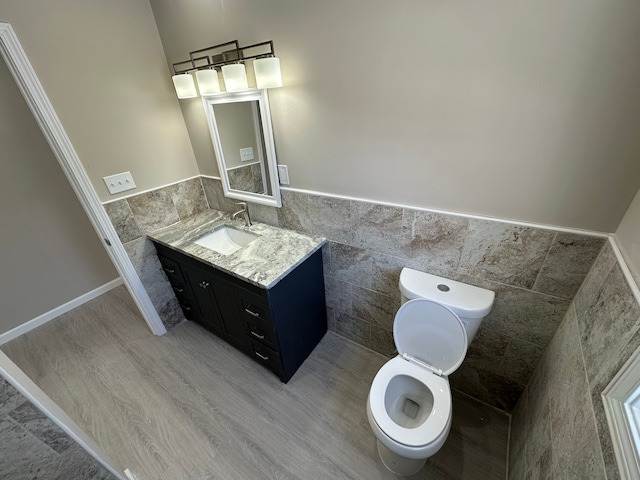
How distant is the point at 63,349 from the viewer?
214 centimetres

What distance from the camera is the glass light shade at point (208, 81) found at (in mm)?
1567

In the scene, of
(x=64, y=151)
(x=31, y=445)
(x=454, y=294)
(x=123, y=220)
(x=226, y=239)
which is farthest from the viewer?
(x=226, y=239)

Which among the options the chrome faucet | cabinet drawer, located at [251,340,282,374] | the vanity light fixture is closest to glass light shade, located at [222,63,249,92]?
the vanity light fixture

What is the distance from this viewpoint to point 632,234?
0.80 m

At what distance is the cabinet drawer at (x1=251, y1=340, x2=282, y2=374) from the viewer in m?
1.66

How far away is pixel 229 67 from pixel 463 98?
1.25 meters

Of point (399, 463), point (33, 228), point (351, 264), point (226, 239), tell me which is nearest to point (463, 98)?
point (351, 264)

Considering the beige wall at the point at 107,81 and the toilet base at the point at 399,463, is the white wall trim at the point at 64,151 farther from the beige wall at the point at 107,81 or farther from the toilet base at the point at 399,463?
the toilet base at the point at 399,463

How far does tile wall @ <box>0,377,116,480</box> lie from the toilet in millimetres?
1067

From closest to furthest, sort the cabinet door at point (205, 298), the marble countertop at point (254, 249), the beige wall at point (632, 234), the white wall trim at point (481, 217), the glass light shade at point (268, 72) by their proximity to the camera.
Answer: the beige wall at point (632, 234) < the white wall trim at point (481, 217) < the glass light shade at point (268, 72) < the marble countertop at point (254, 249) < the cabinet door at point (205, 298)

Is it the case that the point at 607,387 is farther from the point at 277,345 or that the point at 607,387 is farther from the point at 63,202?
the point at 63,202

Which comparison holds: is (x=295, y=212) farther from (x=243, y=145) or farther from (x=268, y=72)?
(x=268, y=72)

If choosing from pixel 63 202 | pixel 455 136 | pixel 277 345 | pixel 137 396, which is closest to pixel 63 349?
pixel 137 396

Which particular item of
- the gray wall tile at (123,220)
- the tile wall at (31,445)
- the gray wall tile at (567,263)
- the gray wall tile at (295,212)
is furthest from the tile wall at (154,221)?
the gray wall tile at (567,263)
